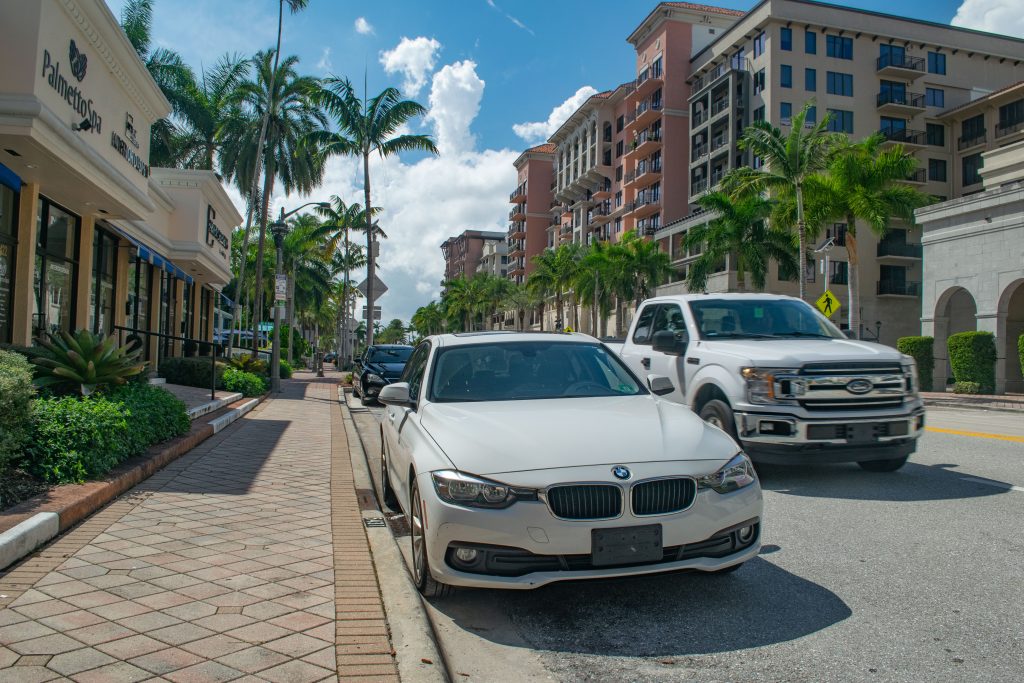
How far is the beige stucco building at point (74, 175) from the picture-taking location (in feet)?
34.0

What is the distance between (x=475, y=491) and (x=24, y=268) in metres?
11.2

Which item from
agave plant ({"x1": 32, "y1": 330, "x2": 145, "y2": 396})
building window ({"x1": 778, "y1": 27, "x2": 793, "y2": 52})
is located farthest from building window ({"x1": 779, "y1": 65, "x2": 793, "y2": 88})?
agave plant ({"x1": 32, "y1": 330, "x2": 145, "y2": 396})

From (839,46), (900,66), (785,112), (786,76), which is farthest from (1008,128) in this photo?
(786,76)

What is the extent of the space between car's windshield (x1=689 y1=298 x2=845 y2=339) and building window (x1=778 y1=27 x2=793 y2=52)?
48.7m

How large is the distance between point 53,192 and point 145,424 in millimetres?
7251

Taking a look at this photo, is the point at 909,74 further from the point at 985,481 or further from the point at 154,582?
the point at 154,582

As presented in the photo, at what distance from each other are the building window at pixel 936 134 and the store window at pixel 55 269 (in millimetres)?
56786

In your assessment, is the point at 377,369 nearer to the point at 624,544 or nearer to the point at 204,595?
the point at 204,595

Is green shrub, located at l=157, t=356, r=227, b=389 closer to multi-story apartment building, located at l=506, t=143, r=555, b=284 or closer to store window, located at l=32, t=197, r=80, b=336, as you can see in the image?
store window, located at l=32, t=197, r=80, b=336

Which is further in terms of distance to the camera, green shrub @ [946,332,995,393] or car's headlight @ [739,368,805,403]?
green shrub @ [946,332,995,393]

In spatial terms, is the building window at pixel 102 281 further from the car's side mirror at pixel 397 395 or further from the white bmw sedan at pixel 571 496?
the white bmw sedan at pixel 571 496

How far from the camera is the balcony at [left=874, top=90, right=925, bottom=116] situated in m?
52.7

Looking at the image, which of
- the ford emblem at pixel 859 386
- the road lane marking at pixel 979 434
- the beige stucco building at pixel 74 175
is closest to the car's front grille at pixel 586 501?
the ford emblem at pixel 859 386

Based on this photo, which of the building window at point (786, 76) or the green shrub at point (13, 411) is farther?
the building window at point (786, 76)
